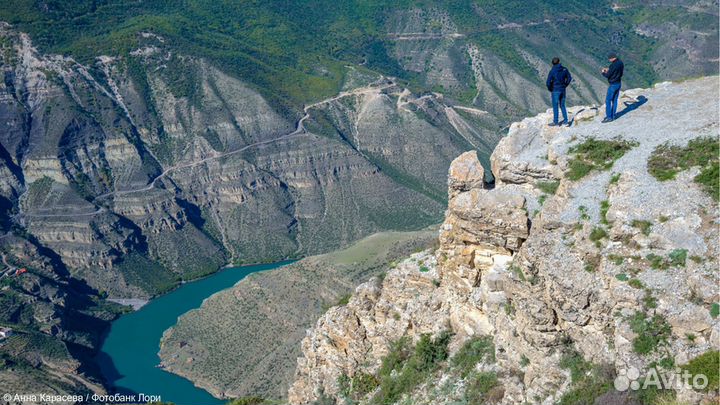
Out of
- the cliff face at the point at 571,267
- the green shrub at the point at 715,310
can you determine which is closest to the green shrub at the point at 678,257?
the cliff face at the point at 571,267

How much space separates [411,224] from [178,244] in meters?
46.8

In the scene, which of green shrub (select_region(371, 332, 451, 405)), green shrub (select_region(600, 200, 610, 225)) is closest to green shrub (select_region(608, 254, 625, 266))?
green shrub (select_region(600, 200, 610, 225))

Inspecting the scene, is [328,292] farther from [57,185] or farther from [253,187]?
[57,185]

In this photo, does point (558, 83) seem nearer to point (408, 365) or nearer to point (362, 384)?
point (408, 365)

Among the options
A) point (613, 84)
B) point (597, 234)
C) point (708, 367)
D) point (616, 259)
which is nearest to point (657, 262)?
point (616, 259)

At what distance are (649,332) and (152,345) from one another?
3926 inches

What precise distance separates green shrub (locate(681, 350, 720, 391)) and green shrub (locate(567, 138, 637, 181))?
8704 mm

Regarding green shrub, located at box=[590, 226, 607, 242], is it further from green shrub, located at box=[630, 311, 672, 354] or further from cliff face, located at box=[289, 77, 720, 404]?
green shrub, located at box=[630, 311, 672, 354]

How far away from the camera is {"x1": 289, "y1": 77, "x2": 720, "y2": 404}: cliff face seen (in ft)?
77.4

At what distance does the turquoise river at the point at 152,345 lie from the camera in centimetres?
9444

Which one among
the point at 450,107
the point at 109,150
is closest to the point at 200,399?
the point at 109,150

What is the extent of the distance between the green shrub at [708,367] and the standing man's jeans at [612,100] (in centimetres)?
1307

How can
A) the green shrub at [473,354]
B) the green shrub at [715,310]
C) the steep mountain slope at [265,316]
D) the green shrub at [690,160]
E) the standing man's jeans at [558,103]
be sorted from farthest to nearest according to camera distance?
the steep mountain slope at [265,316], the standing man's jeans at [558,103], the green shrub at [473,354], the green shrub at [690,160], the green shrub at [715,310]

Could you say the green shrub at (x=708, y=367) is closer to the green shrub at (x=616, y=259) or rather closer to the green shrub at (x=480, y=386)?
the green shrub at (x=616, y=259)
